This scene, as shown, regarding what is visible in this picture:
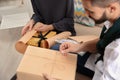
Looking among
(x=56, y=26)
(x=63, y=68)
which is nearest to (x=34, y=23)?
(x=56, y=26)

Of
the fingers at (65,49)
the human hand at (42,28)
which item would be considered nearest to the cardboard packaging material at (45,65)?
the fingers at (65,49)

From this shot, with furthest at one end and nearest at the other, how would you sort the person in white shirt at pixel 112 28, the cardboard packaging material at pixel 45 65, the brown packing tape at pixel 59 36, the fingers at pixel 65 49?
the brown packing tape at pixel 59 36 → the fingers at pixel 65 49 → the cardboard packaging material at pixel 45 65 → the person in white shirt at pixel 112 28

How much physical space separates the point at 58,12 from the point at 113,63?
0.72 metres

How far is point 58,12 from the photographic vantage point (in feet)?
4.67

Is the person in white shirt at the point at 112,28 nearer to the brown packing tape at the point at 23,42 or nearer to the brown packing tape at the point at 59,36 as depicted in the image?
the brown packing tape at the point at 59,36

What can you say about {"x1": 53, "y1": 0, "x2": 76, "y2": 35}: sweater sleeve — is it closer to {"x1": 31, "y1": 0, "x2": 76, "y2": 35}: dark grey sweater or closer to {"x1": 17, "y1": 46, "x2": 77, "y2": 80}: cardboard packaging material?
{"x1": 31, "y1": 0, "x2": 76, "y2": 35}: dark grey sweater

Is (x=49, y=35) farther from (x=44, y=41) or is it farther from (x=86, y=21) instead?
(x=86, y=21)

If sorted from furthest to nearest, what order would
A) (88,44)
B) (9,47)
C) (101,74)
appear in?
(9,47), (88,44), (101,74)

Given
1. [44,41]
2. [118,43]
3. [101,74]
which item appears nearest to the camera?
[118,43]

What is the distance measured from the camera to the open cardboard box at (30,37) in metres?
1.29

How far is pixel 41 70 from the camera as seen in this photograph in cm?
94

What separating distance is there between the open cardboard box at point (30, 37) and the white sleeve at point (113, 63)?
509 millimetres

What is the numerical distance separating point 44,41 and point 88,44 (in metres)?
0.30

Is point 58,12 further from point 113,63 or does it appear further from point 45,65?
point 113,63
